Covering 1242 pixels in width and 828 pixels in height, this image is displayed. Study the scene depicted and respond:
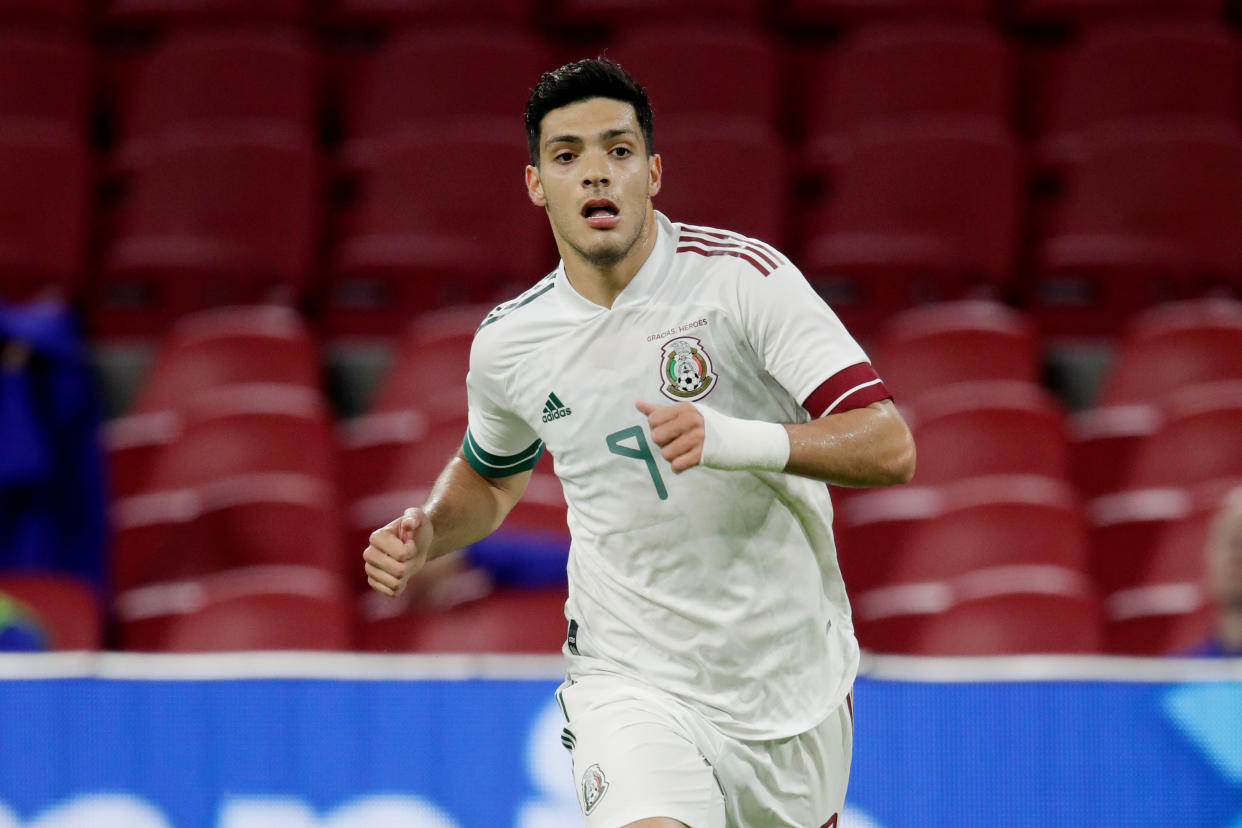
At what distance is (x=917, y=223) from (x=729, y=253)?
14.0ft

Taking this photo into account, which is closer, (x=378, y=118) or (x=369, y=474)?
(x=369, y=474)

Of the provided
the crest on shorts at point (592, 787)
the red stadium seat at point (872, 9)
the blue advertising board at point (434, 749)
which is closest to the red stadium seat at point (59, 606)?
the blue advertising board at point (434, 749)

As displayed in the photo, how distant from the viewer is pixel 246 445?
589 centimetres

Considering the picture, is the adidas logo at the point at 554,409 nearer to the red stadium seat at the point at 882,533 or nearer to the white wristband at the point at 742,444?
the white wristband at the point at 742,444

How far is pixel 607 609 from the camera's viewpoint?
301 cm

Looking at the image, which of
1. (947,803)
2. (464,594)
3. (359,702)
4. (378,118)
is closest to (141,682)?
→ (359,702)

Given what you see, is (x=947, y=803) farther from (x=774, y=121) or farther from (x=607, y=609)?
(x=774, y=121)

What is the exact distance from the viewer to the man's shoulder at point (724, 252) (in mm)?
2900

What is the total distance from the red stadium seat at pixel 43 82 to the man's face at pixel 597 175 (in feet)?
17.3

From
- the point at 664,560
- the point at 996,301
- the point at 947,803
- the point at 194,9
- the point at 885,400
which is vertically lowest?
the point at 947,803

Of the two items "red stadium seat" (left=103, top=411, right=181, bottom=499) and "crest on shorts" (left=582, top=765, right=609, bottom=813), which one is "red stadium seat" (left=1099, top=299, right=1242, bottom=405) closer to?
"red stadium seat" (left=103, top=411, right=181, bottom=499)

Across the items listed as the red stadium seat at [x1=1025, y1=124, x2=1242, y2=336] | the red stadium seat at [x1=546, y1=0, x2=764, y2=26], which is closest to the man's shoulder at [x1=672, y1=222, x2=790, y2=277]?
the red stadium seat at [x1=1025, y1=124, x2=1242, y2=336]

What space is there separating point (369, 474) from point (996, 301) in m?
2.82

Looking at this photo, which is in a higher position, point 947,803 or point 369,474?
point 369,474
